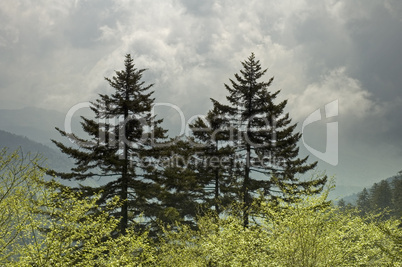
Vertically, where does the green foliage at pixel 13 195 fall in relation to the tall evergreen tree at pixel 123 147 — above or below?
below

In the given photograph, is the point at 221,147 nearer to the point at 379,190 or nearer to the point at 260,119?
the point at 260,119

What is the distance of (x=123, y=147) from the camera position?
18859mm

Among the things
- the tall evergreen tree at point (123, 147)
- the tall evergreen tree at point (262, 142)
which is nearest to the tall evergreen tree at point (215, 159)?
the tall evergreen tree at point (262, 142)

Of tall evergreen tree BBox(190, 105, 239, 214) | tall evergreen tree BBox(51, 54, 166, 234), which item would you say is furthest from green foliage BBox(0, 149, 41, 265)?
tall evergreen tree BBox(190, 105, 239, 214)

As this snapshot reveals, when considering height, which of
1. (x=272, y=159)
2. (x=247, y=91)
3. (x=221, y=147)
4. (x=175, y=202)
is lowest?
(x=175, y=202)

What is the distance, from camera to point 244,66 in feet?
77.0

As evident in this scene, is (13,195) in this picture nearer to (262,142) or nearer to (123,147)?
(123,147)

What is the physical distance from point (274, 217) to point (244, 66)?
45.2 ft

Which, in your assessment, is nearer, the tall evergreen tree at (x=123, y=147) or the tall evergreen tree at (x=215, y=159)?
the tall evergreen tree at (x=123, y=147)

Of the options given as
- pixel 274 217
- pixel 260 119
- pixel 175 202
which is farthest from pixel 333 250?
pixel 175 202

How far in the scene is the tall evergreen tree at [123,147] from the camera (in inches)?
714

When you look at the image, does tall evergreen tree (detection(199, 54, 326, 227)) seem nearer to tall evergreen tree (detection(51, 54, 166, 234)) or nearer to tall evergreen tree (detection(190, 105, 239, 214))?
tall evergreen tree (detection(190, 105, 239, 214))

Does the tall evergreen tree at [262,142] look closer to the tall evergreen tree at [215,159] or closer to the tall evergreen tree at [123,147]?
the tall evergreen tree at [215,159]

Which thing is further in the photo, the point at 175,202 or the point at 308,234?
the point at 175,202
